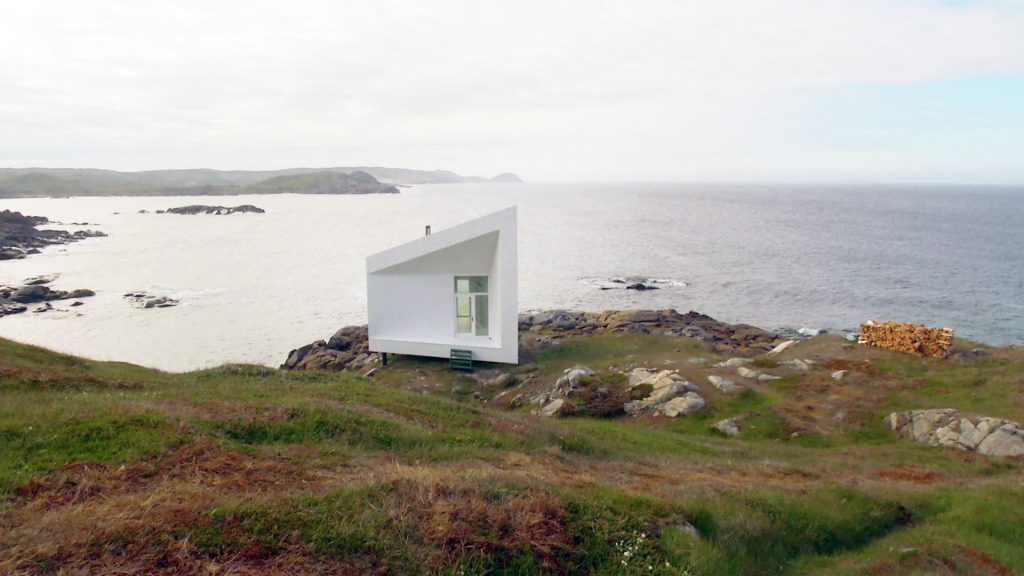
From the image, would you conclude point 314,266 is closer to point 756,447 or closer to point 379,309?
point 379,309

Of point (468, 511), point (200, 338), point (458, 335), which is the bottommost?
point (200, 338)

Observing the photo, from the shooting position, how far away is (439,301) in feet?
83.3

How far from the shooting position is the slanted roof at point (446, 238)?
22906 millimetres

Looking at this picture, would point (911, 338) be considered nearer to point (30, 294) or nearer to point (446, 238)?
point (446, 238)

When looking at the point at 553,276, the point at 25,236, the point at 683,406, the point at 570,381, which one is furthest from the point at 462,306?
the point at 25,236

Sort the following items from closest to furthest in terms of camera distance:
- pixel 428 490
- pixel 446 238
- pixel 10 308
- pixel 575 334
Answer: pixel 428 490, pixel 446 238, pixel 575 334, pixel 10 308

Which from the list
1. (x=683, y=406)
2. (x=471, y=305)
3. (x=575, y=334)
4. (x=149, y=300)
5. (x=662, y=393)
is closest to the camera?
(x=683, y=406)

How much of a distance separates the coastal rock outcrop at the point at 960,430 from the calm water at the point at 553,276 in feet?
79.5

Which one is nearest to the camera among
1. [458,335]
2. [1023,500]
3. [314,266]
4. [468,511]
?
[468,511]

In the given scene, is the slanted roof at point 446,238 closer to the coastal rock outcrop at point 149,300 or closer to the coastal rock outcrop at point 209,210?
the coastal rock outcrop at point 149,300

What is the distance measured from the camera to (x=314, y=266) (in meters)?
61.0

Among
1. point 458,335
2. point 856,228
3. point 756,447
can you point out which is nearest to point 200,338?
point 458,335

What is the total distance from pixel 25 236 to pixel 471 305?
69499 millimetres

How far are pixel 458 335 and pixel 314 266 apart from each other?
3991cm
